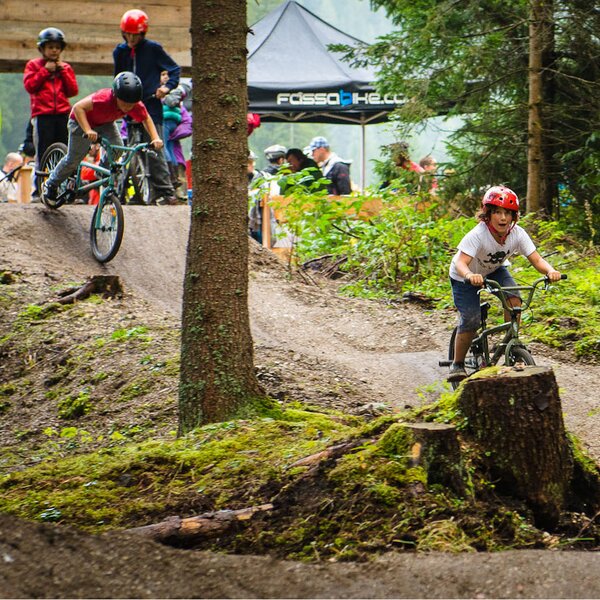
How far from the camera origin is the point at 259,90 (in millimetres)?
19859

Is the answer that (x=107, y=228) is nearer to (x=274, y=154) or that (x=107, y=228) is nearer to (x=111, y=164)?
(x=111, y=164)

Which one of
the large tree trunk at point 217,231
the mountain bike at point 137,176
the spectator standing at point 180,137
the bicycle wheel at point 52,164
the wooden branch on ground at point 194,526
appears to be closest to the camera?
the wooden branch on ground at point 194,526

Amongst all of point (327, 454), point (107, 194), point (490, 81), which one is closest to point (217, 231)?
point (327, 454)

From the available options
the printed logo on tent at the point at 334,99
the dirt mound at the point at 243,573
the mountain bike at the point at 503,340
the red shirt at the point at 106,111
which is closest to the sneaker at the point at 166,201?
the red shirt at the point at 106,111

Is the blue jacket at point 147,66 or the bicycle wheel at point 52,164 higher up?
the blue jacket at point 147,66

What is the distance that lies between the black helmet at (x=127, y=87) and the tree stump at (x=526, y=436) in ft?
25.2

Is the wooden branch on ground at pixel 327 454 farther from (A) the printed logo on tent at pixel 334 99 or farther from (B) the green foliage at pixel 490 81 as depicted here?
(A) the printed logo on tent at pixel 334 99

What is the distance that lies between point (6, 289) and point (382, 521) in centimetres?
756

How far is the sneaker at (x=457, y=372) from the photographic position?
7910 millimetres

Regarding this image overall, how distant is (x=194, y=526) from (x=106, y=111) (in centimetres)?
812

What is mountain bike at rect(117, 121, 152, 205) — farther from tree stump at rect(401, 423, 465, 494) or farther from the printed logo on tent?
tree stump at rect(401, 423, 465, 494)

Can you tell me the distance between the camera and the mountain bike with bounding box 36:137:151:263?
463 inches

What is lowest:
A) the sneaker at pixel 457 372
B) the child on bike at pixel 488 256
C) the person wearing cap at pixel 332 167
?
the sneaker at pixel 457 372

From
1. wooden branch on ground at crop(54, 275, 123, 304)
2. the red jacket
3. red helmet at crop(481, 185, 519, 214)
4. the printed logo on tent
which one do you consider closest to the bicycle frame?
wooden branch on ground at crop(54, 275, 123, 304)
